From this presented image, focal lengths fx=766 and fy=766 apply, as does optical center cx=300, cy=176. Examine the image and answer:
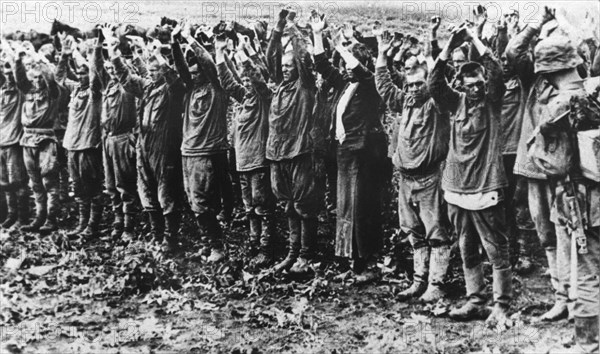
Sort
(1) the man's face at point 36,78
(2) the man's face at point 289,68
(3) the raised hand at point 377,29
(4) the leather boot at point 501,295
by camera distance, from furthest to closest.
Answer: (1) the man's face at point 36,78
(2) the man's face at point 289,68
(3) the raised hand at point 377,29
(4) the leather boot at point 501,295

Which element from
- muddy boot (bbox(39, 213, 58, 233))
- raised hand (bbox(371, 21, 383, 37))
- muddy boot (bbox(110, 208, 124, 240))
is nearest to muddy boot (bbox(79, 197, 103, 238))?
muddy boot (bbox(110, 208, 124, 240))

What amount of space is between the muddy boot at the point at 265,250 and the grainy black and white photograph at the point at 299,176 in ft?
0.07

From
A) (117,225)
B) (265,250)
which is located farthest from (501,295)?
(117,225)

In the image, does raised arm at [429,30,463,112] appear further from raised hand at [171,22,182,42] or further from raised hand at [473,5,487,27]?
raised hand at [171,22,182,42]

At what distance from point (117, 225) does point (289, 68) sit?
7.85 ft

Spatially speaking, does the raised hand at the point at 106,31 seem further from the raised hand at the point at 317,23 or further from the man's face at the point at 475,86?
the man's face at the point at 475,86

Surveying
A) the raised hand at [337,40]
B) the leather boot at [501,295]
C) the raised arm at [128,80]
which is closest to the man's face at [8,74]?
the raised arm at [128,80]

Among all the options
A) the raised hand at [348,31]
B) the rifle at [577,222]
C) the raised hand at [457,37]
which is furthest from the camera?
the raised hand at [348,31]

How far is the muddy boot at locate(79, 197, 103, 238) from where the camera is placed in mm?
7625

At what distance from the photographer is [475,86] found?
595cm

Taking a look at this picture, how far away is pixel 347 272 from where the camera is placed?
6.82 m

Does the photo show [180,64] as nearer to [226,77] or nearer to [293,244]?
[226,77]

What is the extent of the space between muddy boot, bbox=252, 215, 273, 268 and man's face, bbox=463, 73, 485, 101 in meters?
2.30

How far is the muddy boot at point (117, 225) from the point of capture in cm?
761
